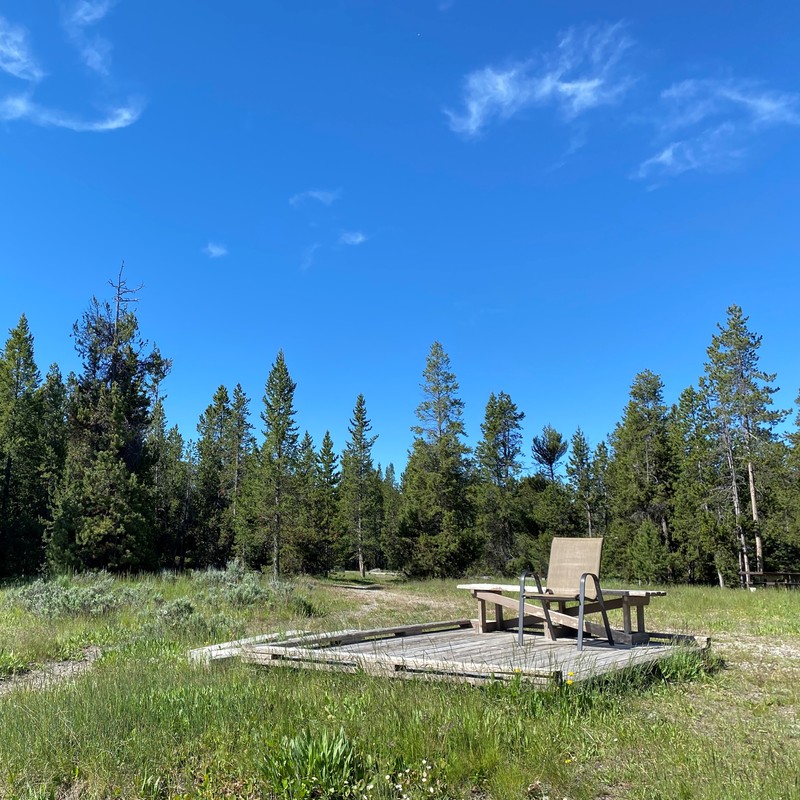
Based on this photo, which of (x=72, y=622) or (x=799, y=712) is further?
(x=72, y=622)

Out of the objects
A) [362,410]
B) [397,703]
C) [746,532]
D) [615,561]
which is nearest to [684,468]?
[746,532]

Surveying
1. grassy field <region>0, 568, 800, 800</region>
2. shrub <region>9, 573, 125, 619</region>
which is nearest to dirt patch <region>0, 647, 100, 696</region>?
grassy field <region>0, 568, 800, 800</region>

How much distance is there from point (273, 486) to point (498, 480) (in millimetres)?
14815

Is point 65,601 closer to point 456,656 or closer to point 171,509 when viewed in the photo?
point 456,656

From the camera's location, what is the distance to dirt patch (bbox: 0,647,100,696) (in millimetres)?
4991

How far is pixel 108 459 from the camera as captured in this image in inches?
884

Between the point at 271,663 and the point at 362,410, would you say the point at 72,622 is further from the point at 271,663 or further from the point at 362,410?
the point at 362,410

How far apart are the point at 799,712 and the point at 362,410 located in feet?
139

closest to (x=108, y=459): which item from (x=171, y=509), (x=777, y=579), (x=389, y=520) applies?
(x=171, y=509)

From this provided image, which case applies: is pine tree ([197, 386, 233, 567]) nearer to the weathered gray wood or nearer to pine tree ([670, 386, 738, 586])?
pine tree ([670, 386, 738, 586])

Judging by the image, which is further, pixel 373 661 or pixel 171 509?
pixel 171 509

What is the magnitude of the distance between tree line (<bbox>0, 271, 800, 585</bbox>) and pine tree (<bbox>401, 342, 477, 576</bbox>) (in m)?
0.09

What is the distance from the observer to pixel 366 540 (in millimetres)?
49625

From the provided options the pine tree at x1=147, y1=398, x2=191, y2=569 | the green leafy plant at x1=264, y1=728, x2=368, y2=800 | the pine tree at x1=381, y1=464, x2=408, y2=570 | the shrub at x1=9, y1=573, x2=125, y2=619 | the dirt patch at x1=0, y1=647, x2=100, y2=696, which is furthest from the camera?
the pine tree at x1=381, y1=464, x2=408, y2=570
